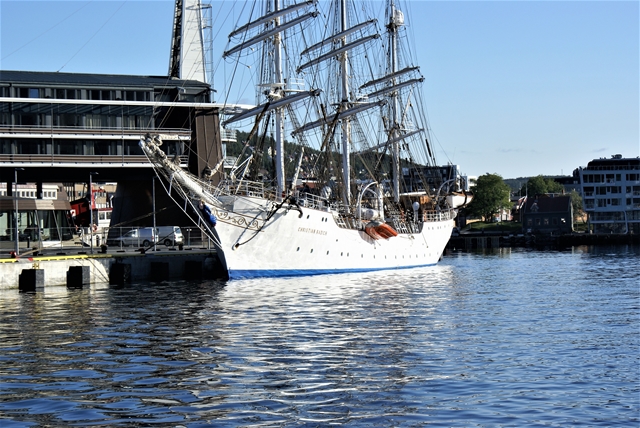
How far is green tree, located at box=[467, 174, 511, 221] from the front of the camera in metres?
189

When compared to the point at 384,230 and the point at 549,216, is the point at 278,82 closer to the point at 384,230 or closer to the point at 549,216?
→ the point at 384,230

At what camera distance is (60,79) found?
248 ft

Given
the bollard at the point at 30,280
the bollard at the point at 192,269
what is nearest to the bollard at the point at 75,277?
the bollard at the point at 30,280

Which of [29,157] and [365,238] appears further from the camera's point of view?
[29,157]

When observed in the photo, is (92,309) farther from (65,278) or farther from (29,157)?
(29,157)

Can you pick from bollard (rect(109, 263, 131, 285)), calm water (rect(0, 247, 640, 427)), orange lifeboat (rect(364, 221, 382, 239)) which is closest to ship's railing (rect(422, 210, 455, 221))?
orange lifeboat (rect(364, 221, 382, 239))

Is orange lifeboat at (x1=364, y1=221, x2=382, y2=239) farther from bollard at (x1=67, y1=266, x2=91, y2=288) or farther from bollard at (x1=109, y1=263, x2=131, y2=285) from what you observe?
bollard at (x1=67, y1=266, x2=91, y2=288)

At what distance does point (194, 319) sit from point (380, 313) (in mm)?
7462

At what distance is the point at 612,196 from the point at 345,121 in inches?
3954

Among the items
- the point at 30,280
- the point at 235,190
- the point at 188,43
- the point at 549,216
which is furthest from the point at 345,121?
the point at 549,216

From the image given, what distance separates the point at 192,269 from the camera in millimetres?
60938

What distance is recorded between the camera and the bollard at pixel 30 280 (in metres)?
51.3

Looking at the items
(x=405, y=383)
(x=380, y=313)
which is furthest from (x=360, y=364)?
(x=380, y=313)

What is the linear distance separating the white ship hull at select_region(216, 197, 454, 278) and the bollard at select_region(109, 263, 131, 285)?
20.1 ft
